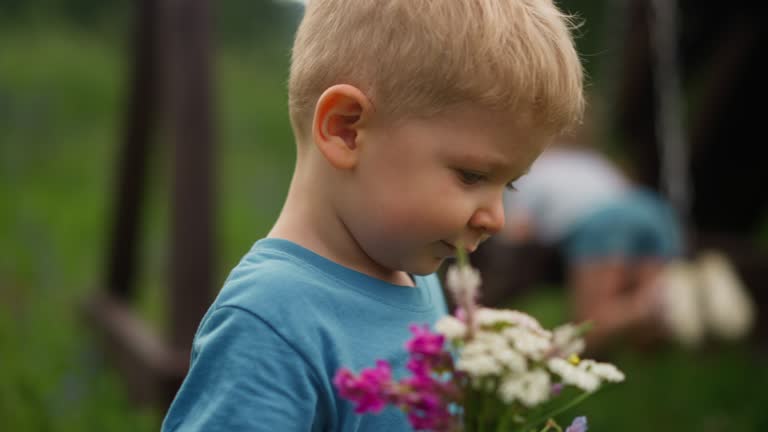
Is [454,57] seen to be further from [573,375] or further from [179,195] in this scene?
[179,195]

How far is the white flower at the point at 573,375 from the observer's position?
3.45 feet

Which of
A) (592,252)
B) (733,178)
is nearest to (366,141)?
(592,252)

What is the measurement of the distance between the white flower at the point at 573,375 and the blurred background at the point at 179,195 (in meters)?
1.75

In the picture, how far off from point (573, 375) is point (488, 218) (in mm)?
316

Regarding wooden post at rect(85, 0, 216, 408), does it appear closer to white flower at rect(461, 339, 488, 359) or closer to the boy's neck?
the boy's neck

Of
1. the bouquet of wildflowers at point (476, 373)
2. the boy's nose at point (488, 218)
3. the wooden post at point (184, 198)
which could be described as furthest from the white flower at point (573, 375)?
the wooden post at point (184, 198)

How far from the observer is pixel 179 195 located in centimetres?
313

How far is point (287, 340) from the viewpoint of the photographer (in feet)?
4.06

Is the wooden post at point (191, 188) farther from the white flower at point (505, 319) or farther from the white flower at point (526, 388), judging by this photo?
the white flower at point (526, 388)

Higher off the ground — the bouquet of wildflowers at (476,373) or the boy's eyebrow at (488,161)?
the boy's eyebrow at (488,161)

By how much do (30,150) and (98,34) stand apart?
6.93 feet

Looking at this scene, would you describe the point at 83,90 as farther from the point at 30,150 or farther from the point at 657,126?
the point at 657,126

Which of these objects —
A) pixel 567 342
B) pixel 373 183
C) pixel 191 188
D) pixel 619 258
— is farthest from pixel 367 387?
pixel 619 258

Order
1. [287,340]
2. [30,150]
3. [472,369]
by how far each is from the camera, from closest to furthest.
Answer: [472,369] → [287,340] → [30,150]
